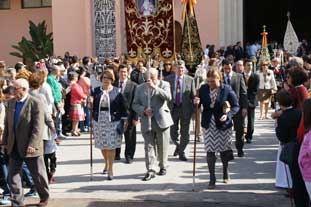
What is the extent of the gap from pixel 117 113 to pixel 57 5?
839 inches

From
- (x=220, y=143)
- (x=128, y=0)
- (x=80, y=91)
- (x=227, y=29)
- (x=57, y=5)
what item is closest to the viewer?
(x=220, y=143)

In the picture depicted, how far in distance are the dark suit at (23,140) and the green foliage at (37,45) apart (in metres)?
23.3

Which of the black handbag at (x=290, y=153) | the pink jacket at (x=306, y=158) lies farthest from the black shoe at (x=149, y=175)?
the pink jacket at (x=306, y=158)

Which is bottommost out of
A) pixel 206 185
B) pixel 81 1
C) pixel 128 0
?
pixel 206 185

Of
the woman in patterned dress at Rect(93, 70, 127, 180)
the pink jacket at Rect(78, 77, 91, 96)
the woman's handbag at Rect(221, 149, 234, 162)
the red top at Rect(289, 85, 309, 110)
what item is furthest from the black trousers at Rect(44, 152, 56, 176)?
the pink jacket at Rect(78, 77, 91, 96)

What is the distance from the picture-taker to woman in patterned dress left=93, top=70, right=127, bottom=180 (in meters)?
10.3

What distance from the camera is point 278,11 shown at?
119ft

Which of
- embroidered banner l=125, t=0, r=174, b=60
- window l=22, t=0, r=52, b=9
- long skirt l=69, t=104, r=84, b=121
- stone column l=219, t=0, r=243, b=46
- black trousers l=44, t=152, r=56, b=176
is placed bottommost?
black trousers l=44, t=152, r=56, b=176

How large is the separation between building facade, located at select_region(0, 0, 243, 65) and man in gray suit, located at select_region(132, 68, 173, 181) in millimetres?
14686

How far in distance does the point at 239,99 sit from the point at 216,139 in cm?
251

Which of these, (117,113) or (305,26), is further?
(305,26)

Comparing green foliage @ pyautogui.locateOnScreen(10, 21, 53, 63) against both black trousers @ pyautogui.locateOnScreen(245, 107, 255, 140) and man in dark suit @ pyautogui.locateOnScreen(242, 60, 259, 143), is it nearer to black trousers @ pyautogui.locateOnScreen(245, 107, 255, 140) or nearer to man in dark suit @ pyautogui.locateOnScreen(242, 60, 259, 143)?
black trousers @ pyautogui.locateOnScreen(245, 107, 255, 140)

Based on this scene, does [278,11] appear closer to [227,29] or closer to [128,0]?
[227,29]

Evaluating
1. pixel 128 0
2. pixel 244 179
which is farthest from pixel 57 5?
pixel 244 179
